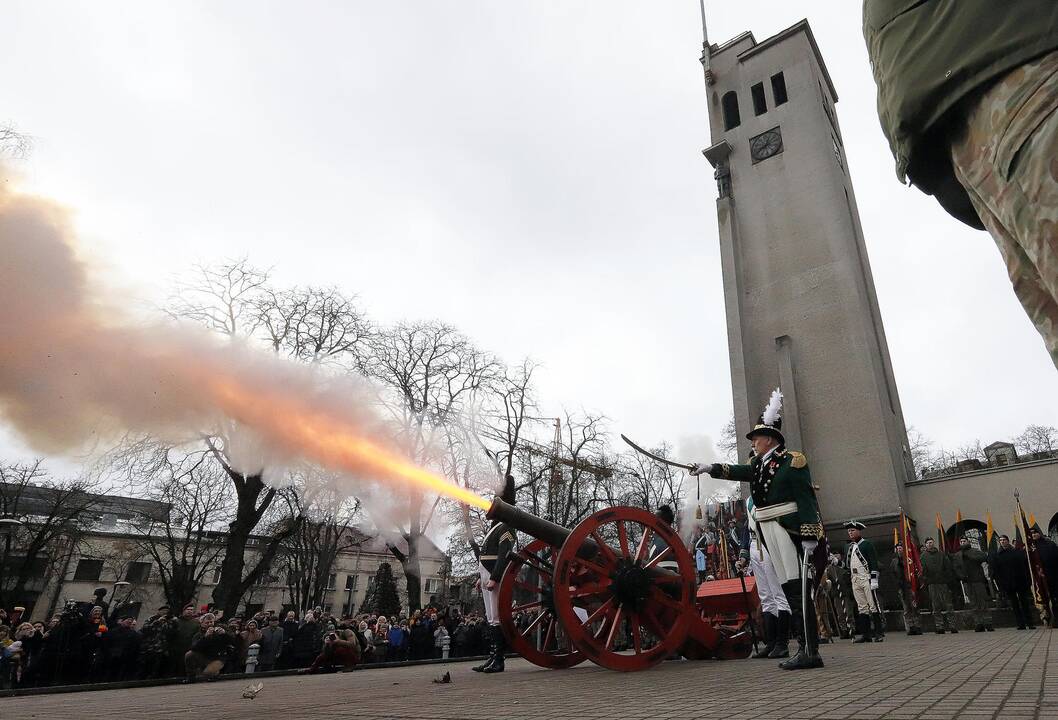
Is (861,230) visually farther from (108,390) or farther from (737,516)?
(108,390)

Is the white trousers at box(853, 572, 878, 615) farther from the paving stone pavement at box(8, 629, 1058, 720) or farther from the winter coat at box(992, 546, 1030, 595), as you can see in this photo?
the paving stone pavement at box(8, 629, 1058, 720)

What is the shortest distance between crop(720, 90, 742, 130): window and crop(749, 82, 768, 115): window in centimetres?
74

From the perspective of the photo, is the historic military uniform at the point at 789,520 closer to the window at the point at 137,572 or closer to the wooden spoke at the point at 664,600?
the wooden spoke at the point at 664,600

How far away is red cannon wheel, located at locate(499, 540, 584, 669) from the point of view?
6.71 metres

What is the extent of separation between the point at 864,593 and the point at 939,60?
11.8 metres

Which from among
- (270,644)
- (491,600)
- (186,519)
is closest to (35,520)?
(186,519)

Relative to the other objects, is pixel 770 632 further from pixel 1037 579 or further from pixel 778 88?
pixel 778 88

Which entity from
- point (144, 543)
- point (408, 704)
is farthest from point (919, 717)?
point (144, 543)

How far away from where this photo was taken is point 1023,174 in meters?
1.43

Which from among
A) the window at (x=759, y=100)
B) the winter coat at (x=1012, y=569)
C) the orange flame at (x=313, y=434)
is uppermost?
the window at (x=759, y=100)

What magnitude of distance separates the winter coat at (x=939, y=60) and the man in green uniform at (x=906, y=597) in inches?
547

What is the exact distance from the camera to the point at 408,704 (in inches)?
153

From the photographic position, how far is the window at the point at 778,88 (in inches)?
1006

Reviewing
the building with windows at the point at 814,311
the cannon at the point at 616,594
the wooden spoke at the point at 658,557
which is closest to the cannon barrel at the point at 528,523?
the cannon at the point at 616,594
